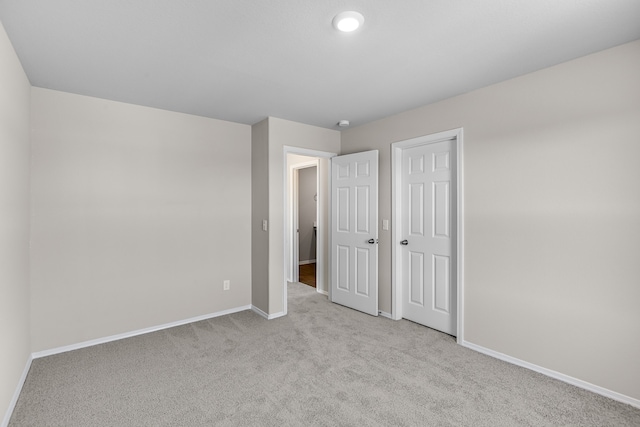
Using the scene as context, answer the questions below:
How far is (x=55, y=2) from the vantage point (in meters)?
1.66

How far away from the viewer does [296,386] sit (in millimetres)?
2322

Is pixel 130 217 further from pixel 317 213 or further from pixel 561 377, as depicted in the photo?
pixel 561 377

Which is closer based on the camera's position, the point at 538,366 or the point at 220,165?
the point at 538,366

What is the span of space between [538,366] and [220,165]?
3659 mm

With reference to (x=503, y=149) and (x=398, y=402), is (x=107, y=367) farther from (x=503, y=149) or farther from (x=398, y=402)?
(x=503, y=149)

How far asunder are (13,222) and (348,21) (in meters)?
2.55

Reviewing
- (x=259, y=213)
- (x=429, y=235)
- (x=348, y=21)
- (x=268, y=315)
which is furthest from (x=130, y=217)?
(x=429, y=235)

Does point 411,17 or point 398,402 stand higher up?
point 411,17

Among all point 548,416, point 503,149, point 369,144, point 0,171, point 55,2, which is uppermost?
point 55,2

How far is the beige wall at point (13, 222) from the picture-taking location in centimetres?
192

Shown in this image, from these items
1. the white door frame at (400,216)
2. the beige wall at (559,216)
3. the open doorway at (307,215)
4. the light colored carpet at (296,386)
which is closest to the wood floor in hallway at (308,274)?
the open doorway at (307,215)

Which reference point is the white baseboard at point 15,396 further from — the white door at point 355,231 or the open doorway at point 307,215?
the open doorway at point 307,215

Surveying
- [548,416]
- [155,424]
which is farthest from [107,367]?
[548,416]

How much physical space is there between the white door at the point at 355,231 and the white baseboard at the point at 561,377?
1230mm
